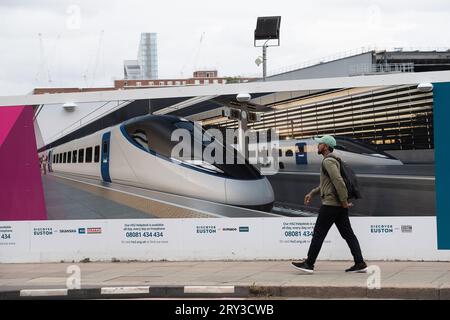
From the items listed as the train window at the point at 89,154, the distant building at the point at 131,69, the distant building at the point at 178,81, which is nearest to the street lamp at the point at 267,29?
the train window at the point at 89,154

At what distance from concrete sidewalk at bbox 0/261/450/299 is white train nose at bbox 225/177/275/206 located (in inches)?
38.1

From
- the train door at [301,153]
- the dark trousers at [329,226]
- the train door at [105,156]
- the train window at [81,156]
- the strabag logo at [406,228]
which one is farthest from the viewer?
the train window at [81,156]

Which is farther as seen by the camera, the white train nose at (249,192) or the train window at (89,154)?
the train window at (89,154)

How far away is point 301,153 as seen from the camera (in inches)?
402

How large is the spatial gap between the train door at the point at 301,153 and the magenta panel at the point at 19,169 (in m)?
4.42

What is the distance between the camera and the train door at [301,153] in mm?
10148

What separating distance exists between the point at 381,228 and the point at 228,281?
9.37 feet

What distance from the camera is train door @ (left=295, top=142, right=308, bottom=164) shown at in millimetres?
10148

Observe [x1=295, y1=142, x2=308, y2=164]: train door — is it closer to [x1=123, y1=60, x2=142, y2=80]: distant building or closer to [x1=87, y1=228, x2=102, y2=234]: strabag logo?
[x1=87, y1=228, x2=102, y2=234]: strabag logo

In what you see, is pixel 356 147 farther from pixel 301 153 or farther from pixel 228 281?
pixel 228 281

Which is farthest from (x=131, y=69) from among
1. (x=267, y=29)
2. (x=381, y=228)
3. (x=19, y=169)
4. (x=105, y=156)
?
(x=381, y=228)

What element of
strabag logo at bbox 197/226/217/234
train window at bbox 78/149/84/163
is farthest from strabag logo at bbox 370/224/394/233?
train window at bbox 78/149/84/163

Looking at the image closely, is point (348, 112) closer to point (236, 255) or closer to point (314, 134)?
point (314, 134)

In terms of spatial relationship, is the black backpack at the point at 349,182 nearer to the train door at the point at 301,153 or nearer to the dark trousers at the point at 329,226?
the dark trousers at the point at 329,226
